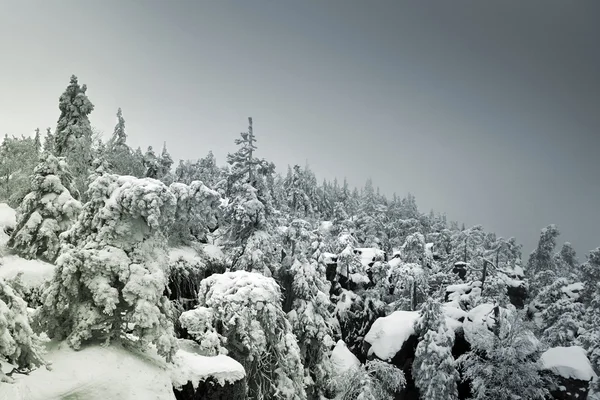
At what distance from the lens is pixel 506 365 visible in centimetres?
2425

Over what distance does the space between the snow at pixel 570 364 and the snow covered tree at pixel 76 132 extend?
32.3 m

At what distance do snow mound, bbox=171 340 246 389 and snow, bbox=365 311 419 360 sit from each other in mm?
18232

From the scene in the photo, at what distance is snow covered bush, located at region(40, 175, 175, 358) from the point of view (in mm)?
8719

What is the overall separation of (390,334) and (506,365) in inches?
277

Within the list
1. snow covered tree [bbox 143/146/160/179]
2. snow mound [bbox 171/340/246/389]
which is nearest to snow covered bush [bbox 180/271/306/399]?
snow mound [bbox 171/340/246/389]

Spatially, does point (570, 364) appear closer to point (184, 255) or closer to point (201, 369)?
point (184, 255)

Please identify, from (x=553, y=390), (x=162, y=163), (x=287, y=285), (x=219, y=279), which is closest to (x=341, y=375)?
(x=287, y=285)

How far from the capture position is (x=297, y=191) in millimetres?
45094

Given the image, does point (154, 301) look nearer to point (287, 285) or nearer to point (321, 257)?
point (287, 285)

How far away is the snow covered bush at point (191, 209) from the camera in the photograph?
799 inches

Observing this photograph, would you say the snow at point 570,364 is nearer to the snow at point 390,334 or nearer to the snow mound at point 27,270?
the snow at point 390,334

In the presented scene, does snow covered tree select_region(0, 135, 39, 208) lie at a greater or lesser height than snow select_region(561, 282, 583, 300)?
greater

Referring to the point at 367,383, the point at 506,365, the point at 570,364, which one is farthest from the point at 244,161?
Result: the point at 570,364

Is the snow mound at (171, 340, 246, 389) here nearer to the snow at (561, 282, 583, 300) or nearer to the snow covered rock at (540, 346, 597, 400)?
the snow covered rock at (540, 346, 597, 400)
